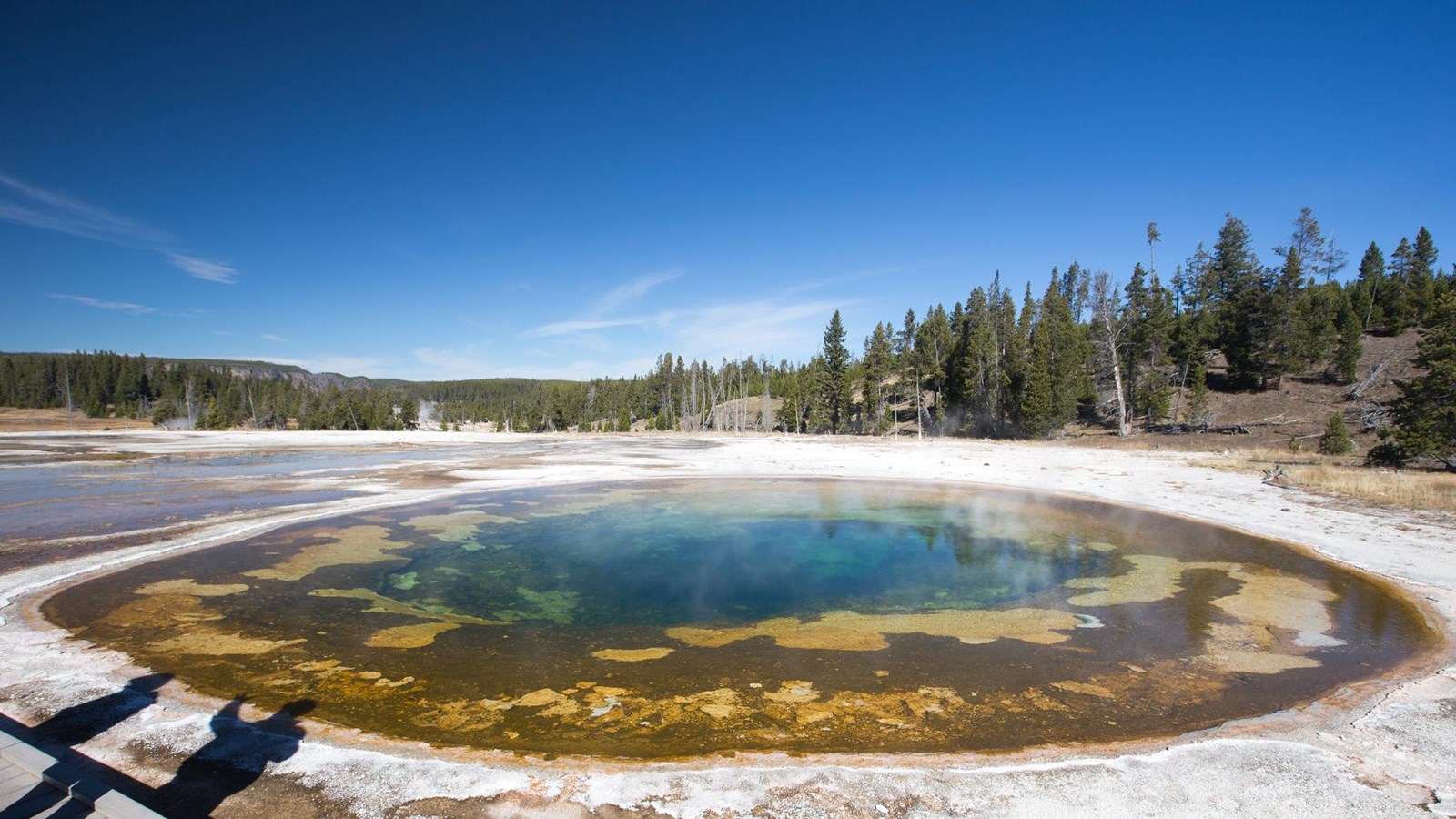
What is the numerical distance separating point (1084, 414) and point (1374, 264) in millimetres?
44587

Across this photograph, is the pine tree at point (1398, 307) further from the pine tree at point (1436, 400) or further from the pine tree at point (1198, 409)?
the pine tree at point (1436, 400)

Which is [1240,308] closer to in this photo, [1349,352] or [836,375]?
[1349,352]

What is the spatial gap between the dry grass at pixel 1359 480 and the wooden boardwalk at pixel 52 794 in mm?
23795

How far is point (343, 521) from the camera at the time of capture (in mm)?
15000

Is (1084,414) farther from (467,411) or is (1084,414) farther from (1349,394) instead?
(467,411)

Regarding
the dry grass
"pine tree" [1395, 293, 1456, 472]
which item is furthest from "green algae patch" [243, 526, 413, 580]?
"pine tree" [1395, 293, 1456, 472]

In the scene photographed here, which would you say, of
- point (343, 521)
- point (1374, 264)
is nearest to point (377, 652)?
point (343, 521)

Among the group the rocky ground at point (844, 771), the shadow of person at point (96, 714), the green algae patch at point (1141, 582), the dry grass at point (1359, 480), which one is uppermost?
the dry grass at point (1359, 480)

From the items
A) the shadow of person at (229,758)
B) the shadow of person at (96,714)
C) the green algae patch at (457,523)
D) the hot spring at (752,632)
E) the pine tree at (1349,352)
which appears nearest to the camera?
the shadow of person at (229,758)

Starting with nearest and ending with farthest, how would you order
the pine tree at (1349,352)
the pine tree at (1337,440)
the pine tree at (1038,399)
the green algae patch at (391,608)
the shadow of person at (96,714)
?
the shadow of person at (96,714)
the green algae patch at (391,608)
the pine tree at (1337,440)
the pine tree at (1349,352)
the pine tree at (1038,399)

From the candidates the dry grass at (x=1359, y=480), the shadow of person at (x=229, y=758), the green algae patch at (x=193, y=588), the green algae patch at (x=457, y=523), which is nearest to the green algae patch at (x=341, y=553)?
the green algae patch at (x=193, y=588)

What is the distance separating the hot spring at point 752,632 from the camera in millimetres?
5555

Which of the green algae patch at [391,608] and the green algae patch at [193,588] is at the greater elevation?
the green algae patch at [193,588]

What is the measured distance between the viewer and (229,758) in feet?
15.0
